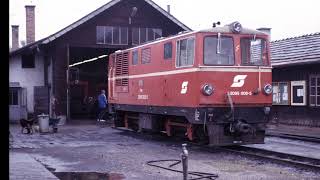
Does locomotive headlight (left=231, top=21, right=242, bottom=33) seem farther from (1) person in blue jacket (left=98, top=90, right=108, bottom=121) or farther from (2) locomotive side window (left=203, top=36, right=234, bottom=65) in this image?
(1) person in blue jacket (left=98, top=90, right=108, bottom=121)

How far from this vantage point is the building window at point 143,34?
30109 mm

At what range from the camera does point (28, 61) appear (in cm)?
3133

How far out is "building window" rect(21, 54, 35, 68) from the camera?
3123 centimetres

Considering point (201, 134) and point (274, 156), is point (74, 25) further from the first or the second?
point (274, 156)

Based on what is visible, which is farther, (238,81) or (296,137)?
(296,137)

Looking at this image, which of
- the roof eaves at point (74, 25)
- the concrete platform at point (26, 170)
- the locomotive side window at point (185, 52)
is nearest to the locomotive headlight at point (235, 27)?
the locomotive side window at point (185, 52)

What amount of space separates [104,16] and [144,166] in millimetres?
18551

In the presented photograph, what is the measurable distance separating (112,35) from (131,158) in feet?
56.2

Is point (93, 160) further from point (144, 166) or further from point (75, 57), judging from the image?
point (75, 57)

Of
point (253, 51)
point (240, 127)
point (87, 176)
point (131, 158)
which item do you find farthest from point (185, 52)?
point (87, 176)

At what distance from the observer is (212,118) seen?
14180mm

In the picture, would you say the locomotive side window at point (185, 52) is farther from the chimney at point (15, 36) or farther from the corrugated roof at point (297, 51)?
the chimney at point (15, 36)

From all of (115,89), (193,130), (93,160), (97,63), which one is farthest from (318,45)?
(97,63)

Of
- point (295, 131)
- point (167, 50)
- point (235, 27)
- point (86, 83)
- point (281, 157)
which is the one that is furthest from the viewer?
point (86, 83)
